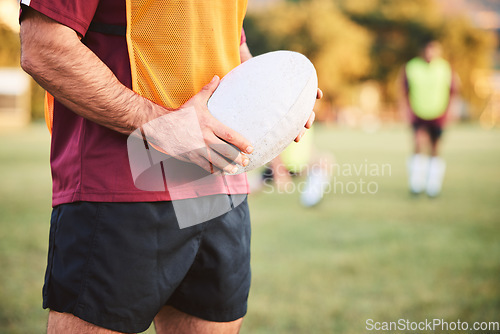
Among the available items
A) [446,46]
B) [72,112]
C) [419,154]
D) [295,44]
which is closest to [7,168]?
[419,154]

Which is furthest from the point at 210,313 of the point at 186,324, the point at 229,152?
the point at 229,152

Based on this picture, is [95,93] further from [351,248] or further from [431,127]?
[431,127]

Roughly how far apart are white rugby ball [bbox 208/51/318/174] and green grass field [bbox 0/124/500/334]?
1826mm

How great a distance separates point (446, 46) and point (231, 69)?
131ft

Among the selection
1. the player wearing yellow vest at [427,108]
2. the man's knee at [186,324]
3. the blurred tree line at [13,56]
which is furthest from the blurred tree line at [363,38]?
the man's knee at [186,324]

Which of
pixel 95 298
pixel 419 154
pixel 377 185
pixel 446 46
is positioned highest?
pixel 95 298

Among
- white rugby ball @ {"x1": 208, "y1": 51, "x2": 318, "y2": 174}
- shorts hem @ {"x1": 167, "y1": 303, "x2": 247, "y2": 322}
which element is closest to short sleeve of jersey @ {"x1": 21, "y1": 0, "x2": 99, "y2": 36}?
white rugby ball @ {"x1": 208, "y1": 51, "x2": 318, "y2": 174}

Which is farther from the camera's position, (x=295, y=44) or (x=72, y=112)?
(x=295, y=44)

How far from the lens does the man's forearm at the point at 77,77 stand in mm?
1061

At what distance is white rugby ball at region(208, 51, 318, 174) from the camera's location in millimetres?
1248

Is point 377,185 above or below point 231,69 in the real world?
below

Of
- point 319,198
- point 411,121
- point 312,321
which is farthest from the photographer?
point 411,121

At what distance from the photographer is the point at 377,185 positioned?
8.27 m

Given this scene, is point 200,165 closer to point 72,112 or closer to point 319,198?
point 72,112
